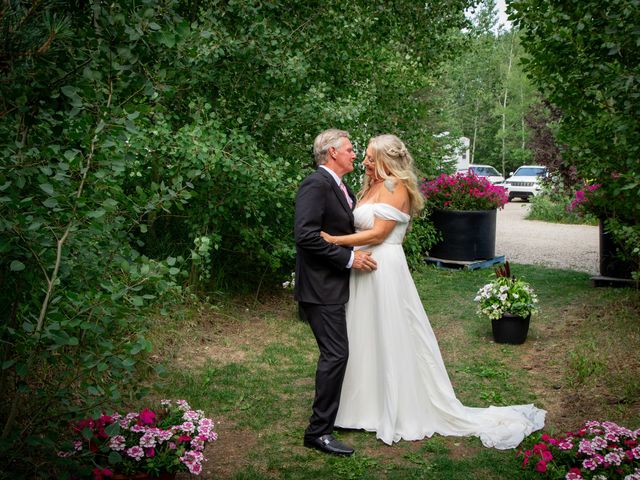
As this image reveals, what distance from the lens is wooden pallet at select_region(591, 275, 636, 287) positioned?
10883 millimetres

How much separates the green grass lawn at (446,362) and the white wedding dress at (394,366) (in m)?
0.14

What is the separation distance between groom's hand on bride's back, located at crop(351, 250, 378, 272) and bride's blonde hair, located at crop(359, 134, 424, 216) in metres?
0.56

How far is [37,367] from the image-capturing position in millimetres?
5289

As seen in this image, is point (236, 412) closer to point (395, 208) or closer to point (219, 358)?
point (219, 358)

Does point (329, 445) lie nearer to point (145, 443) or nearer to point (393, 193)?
point (145, 443)

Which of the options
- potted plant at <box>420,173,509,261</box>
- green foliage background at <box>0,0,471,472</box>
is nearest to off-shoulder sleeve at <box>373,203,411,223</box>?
green foliage background at <box>0,0,471,472</box>

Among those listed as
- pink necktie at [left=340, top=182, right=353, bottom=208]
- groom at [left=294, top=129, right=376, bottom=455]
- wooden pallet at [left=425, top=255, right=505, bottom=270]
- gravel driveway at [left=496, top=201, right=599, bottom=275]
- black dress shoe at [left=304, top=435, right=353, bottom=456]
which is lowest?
gravel driveway at [left=496, top=201, right=599, bottom=275]

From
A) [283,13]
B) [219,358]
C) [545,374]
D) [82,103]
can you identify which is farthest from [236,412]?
[283,13]

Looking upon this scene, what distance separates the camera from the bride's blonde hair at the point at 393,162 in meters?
5.14

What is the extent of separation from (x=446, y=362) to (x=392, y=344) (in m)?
2.06

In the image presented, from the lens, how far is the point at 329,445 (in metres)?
4.83

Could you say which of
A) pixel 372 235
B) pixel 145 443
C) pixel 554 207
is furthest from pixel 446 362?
pixel 554 207

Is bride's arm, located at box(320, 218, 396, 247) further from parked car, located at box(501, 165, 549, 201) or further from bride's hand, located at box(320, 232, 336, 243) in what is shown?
parked car, located at box(501, 165, 549, 201)

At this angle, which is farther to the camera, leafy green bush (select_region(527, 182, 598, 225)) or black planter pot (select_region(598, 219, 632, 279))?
leafy green bush (select_region(527, 182, 598, 225))
